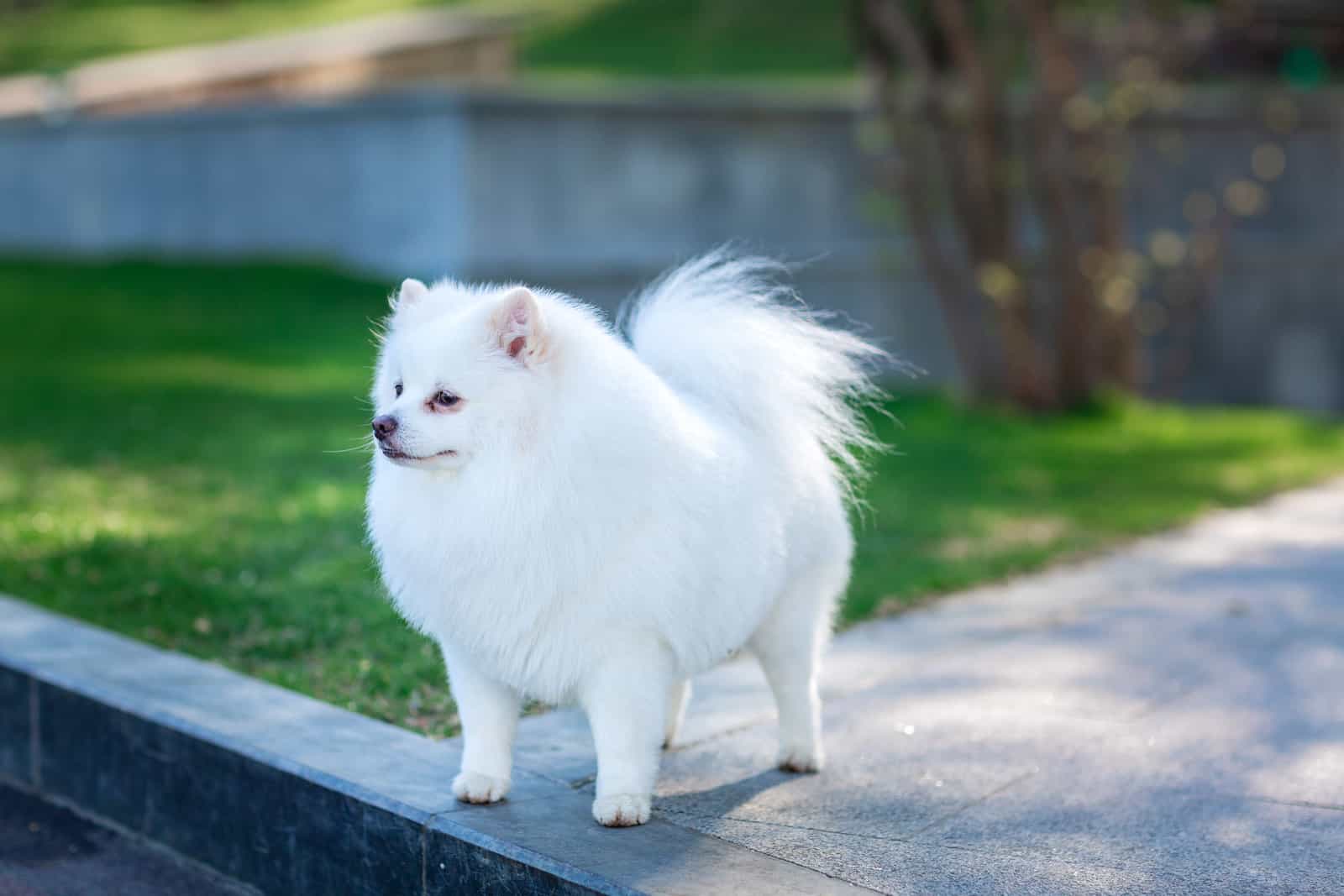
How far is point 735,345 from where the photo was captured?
385cm

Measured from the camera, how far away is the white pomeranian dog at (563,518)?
10.7 feet

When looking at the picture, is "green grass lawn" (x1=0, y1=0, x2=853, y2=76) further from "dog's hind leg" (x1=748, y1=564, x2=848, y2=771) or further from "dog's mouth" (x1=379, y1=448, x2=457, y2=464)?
Answer: "dog's mouth" (x1=379, y1=448, x2=457, y2=464)

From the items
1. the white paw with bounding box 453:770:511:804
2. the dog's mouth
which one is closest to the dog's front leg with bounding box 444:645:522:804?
the white paw with bounding box 453:770:511:804

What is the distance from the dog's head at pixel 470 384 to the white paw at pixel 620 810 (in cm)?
84

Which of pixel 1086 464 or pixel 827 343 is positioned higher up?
pixel 827 343

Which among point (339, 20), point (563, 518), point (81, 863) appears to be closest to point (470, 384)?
point (563, 518)

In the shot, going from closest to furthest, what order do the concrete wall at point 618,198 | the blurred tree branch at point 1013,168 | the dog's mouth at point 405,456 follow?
1. the dog's mouth at point 405,456
2. the blurred tree branch at point 1013,168
3. the concrete wall at point 618,198

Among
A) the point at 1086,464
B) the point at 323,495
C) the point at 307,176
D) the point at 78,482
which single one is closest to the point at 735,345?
the point at 323,495

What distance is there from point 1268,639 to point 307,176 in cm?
997

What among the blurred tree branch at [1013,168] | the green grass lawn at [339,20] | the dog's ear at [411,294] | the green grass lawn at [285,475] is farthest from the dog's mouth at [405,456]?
the green grass lawn at [339,20]

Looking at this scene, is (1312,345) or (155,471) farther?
(1312,345)

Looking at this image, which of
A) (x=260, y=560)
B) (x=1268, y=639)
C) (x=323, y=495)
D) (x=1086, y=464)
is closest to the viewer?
(x=1268, y=639)

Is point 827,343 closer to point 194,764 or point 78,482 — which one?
point 194,764

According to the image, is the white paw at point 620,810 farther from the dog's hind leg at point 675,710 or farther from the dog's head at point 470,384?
the dog's head at point 470,384
